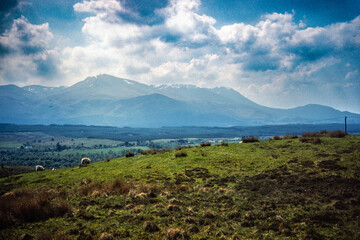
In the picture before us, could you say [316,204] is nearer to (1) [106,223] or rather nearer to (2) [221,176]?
(2) [221,176]

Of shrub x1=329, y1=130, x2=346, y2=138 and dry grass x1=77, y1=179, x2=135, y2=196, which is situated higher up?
shrub x1=329, y1=130, x2=346, y2=138

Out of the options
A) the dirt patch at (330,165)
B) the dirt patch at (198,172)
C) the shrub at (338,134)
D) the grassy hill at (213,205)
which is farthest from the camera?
the shrub at (338,134)

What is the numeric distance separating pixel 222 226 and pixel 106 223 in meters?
5.08

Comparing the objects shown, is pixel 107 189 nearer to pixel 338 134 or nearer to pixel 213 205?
pixel 213 205

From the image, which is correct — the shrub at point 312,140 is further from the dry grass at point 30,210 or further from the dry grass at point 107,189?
the dry grass at point 30,210

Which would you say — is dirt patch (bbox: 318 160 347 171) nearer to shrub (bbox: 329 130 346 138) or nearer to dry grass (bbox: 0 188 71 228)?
shrub (bbox: 329 130 346 138)

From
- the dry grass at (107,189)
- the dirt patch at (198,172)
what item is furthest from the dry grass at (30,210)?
the dirt patch at (198,172)

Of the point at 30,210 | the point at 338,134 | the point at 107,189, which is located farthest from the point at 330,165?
the point at 30,210

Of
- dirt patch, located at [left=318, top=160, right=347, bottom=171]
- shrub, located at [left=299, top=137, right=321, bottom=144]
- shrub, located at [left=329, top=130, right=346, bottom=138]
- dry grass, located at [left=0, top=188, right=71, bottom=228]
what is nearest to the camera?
dry grass, located at [left=0, top=188, right=71, bottom=228]

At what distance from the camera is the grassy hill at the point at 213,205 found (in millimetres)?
7531

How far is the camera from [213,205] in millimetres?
10266

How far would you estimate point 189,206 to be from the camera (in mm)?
10250

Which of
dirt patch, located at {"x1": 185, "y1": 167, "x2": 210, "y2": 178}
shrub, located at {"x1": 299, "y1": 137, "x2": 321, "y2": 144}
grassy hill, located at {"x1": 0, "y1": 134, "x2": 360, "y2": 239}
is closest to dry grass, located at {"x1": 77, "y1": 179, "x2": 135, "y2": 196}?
grassy hill, located at {"x1": 0, "y1": 134, "x2": 360, "y2": 239}

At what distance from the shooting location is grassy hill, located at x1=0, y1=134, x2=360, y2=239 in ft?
Answer: 24.7
